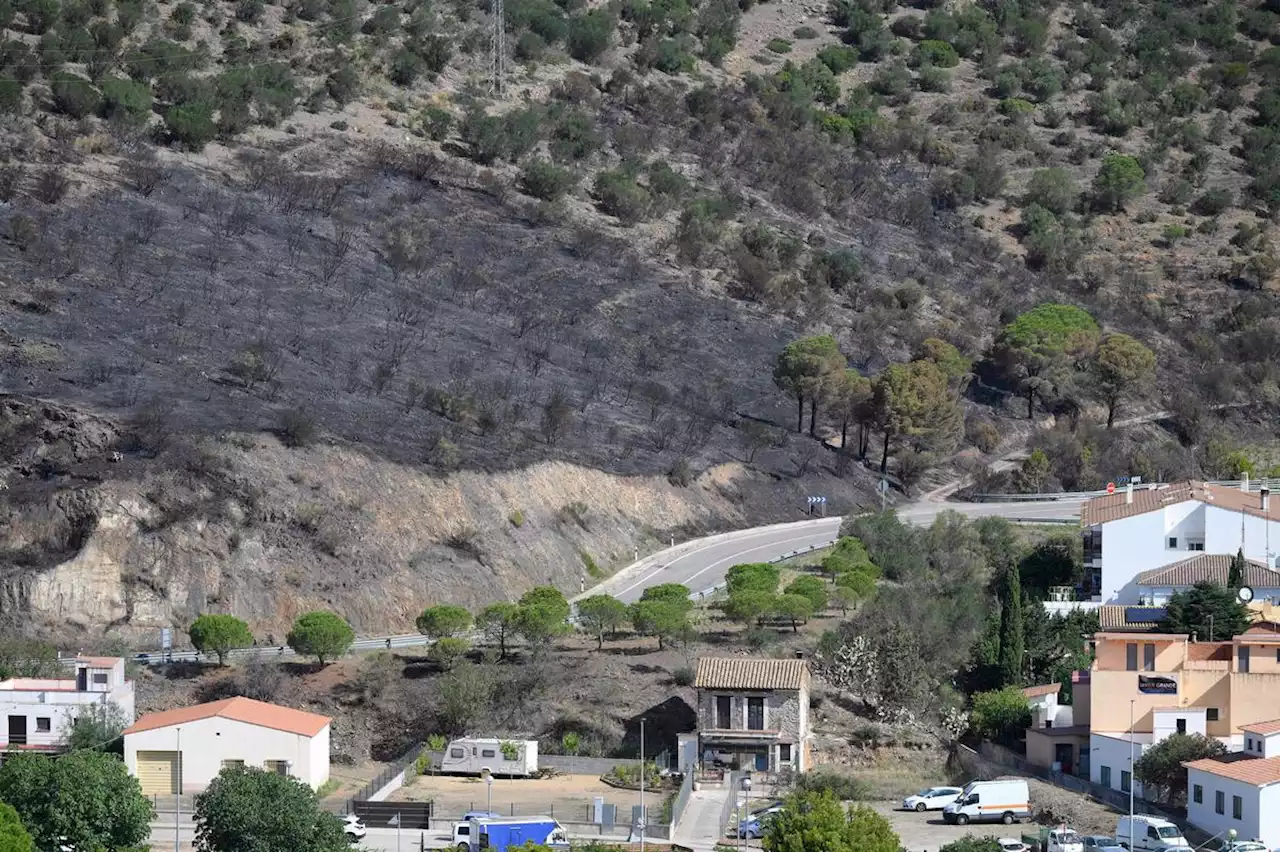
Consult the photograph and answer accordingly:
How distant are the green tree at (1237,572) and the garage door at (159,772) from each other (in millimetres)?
32790

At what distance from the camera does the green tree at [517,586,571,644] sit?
75375 millimetres

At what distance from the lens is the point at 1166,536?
86750mm

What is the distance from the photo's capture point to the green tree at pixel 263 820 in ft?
177

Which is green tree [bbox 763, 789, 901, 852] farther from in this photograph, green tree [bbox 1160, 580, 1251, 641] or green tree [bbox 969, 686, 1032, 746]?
green tree [bbox 1160, 580, 1251, 641]

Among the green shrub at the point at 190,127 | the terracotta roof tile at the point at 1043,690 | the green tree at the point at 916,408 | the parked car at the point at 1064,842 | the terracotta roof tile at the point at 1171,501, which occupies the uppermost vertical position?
the green shrub at the point at 190,127

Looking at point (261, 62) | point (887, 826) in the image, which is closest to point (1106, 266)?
point (261, 62)

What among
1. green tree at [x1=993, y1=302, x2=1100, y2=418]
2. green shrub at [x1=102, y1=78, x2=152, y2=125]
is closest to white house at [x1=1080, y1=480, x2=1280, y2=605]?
green tree at [x1=993, y1=302, x2=1100, y2=418]

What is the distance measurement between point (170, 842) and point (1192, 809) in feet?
75.7

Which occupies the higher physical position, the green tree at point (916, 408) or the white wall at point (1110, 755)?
the green tree at point (916, 408)

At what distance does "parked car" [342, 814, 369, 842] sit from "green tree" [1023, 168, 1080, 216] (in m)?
97.7

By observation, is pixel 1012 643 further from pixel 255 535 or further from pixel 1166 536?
pixel 255 535

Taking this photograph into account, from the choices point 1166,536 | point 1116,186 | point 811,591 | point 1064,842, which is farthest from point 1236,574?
point 1116,186

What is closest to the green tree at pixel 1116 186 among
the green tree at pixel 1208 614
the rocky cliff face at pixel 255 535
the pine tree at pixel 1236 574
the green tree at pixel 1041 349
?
the green tree at pixel 1041 349

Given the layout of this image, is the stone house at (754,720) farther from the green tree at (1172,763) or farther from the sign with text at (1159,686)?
the green tree at (1172,763)
